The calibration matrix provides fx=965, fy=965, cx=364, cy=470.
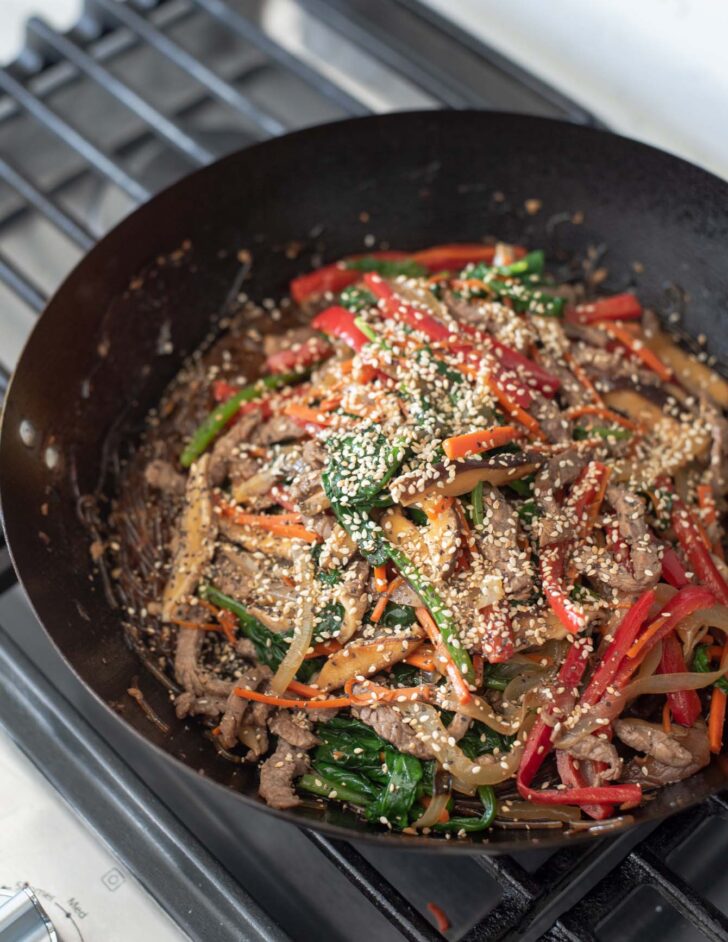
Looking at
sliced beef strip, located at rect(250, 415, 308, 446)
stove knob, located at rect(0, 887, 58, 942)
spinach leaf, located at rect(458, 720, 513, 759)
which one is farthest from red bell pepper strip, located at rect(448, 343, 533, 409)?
stove knob, located at rect(0, 887, 58, 942)

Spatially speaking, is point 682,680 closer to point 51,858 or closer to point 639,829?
point 639,829

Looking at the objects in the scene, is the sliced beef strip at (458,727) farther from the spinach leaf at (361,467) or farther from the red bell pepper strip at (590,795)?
the spinach leaf at (361,467)

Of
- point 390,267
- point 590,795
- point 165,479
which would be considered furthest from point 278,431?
point 590,795

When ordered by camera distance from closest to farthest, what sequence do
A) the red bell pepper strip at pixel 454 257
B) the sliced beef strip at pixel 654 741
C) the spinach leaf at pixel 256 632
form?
the sliced beef strip at pixel 654 741, the spinach leaf at pixel 256 632, the red bell pepper strip at pixel 454 257

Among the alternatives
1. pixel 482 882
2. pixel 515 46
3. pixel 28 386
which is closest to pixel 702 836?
pixel 482 882

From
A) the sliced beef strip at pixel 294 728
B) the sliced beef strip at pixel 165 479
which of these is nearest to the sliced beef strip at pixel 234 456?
the sliced beef strip at pixel 165 479

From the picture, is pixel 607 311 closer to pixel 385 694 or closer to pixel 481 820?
pixel 385 694
